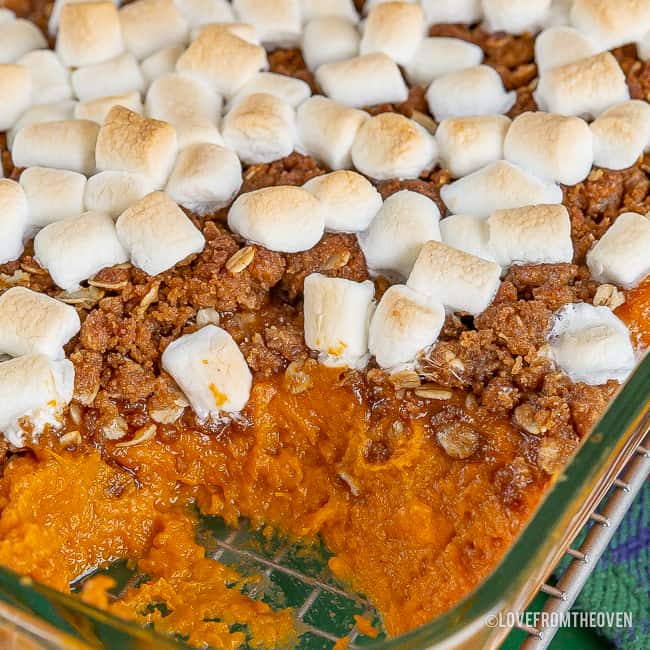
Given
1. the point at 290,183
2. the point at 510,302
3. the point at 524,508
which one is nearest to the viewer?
the point at 524,508

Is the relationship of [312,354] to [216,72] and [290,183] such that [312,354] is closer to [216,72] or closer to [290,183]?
[290,183]

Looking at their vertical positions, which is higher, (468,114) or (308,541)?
(468,114)

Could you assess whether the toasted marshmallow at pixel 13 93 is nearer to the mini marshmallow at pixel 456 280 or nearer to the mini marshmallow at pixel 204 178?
the mini marshmallow at pixel 204 178

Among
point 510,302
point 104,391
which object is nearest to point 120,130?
point 104,391

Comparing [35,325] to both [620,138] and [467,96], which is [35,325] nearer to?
[467,96]

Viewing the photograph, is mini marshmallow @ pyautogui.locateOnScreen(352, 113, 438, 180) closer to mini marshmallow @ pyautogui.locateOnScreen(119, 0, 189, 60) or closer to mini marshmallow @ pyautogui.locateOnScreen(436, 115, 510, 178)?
mini marshmallow @ pyautogui.locateOnScreen(436, 115, 510, 178)

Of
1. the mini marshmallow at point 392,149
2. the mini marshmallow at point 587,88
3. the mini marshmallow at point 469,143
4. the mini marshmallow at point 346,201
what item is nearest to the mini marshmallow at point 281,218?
the mini marshmallow at point 346,201

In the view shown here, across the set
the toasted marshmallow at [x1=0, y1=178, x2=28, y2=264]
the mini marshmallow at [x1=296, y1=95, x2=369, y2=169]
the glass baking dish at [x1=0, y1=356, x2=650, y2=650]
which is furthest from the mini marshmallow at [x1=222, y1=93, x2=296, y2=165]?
the glass baking dish at [x1=0, y1=356, x2=650, y2=650]
